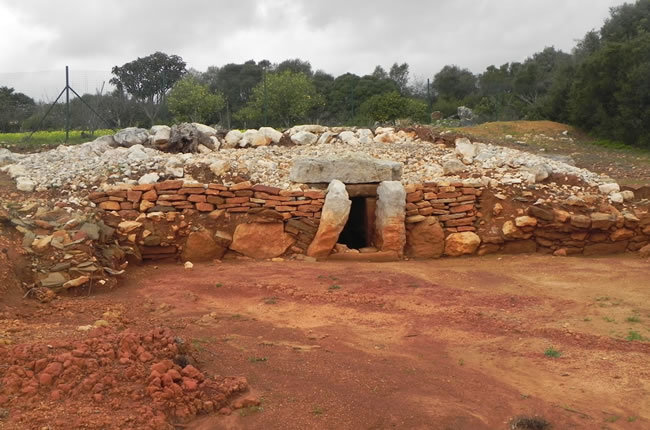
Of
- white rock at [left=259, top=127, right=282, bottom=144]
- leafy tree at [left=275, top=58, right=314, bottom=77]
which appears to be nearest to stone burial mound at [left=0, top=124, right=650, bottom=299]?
white rock at [left=259, top=127, right=282, bottom=144]

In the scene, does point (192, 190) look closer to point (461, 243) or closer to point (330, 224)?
point (330, 224)

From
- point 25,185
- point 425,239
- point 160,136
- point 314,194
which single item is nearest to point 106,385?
point 314,194

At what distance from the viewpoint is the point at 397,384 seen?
4.27 m

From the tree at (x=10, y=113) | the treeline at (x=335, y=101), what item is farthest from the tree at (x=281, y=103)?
the tree at (x=10, y=113)

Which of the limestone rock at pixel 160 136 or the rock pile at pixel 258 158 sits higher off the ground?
the limestone rock at pixel 160 136

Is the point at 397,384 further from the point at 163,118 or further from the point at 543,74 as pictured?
the point at 543,74

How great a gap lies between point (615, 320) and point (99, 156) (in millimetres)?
8666

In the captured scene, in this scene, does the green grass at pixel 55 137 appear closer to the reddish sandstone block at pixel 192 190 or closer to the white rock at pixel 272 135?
the white rock at pixel 272 135

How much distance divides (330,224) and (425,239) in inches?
65.9

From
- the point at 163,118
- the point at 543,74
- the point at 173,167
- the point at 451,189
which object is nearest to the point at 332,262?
the point at 451,189

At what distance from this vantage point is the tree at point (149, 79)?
18.4 metres

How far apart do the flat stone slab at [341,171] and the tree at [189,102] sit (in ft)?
31.7

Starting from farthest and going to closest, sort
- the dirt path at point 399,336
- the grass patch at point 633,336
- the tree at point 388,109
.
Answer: the tree at point 388,109 < the grass patch at point 633,336 < the dirt path at point 399,336

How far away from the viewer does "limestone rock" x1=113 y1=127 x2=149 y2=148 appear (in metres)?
11.5
